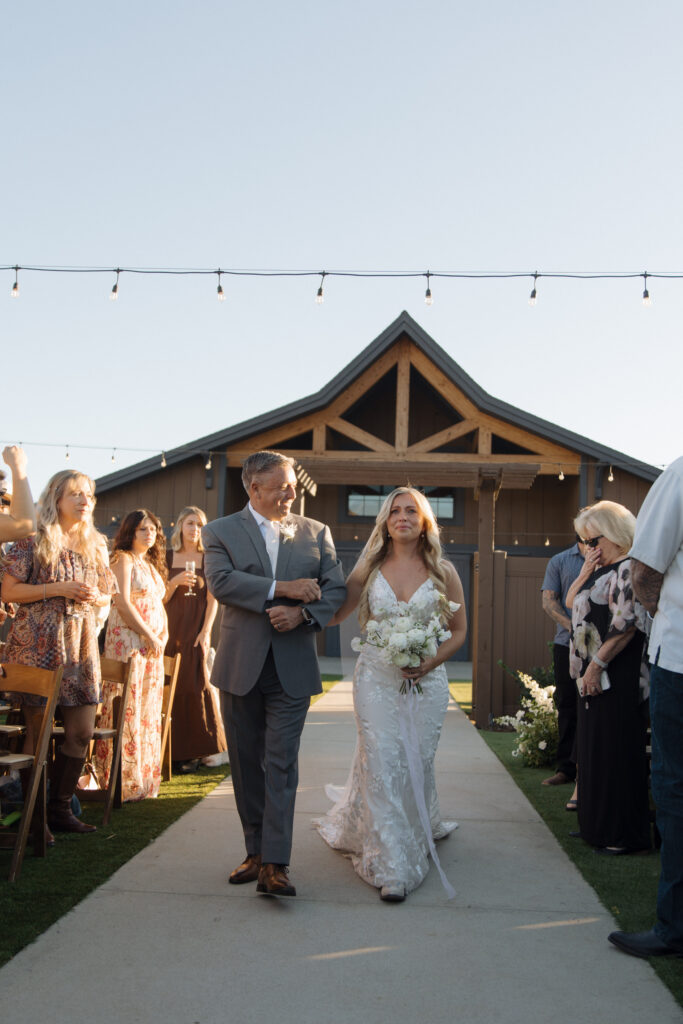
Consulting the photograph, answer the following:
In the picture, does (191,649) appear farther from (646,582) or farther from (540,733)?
(646,582)

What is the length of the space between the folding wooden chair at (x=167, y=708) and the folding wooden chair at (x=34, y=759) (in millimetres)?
2211

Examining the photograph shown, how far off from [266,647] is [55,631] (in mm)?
1589

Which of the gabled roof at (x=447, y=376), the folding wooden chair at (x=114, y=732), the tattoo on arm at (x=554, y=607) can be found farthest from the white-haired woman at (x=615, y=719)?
the gabled roof at (x=447, y=376)

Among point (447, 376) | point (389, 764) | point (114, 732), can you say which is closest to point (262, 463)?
point (389, 764)

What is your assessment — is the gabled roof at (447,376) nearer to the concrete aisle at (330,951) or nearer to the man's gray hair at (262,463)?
the concrete aisle at (330,951)

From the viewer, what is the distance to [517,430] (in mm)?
19562

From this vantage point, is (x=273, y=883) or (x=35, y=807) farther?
(x=35, y=807)

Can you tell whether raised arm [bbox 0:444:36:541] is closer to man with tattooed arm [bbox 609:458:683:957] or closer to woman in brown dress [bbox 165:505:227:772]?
man with tattooed arm [bbox 609:458:683:957]

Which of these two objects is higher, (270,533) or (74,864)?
(270,533)

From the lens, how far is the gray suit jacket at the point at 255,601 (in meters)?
4.74

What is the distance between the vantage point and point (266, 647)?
4.77m

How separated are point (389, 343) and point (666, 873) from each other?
1606cm

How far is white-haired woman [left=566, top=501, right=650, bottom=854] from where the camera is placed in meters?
5.61

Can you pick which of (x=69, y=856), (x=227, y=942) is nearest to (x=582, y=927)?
(x=227, y=942)
